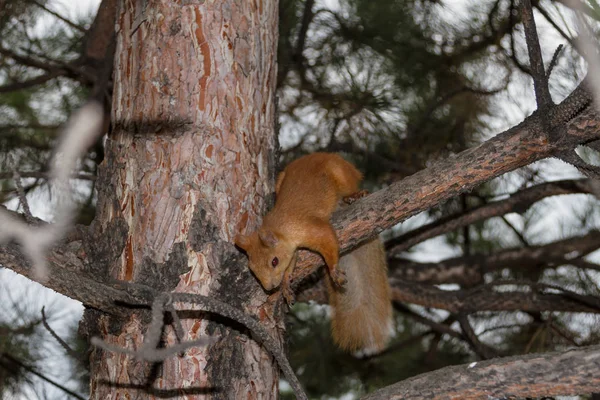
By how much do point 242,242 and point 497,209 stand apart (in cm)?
155

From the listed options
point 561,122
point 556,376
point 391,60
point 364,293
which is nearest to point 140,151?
point 364,293

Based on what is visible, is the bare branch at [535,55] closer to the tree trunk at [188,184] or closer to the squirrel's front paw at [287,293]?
the tree trunk at [188,184]

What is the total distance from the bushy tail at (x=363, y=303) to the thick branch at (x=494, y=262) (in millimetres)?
915

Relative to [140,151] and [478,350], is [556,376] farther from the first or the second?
[478,350]

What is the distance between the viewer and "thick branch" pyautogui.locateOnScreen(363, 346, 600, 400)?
1.34m

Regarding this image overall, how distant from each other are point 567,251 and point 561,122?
6.50ft

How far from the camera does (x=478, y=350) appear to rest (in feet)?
10.0

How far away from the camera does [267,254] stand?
233cm

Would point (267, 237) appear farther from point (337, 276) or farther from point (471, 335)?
point (471, 335)

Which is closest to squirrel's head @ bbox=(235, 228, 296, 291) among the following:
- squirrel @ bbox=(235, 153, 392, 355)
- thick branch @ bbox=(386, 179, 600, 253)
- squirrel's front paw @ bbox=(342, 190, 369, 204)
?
squirrel @ bbox=(235, 153, 392, 355)

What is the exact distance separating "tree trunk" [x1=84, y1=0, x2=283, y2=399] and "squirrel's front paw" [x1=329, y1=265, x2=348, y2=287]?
321 mm

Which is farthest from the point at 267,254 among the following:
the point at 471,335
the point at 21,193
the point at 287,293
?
the point at 471,335

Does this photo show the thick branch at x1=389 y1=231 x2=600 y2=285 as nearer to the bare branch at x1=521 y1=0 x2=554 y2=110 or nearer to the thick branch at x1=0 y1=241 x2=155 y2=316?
the bare branch at x1=521 y1=0 x2=554 y2=110

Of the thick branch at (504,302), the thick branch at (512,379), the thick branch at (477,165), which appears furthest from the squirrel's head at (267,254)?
the thick branch at (504,302)
